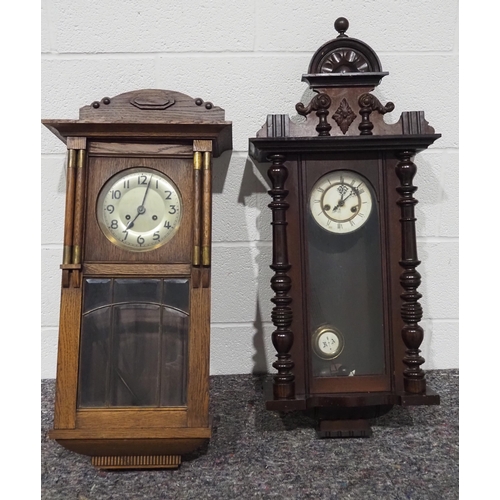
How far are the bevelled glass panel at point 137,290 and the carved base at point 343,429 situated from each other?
0.40m

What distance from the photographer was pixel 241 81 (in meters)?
0.95

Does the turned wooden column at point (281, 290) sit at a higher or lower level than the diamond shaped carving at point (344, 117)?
lower

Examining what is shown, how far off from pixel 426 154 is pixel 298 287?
1.51 feet

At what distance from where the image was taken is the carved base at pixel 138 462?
0.75 m

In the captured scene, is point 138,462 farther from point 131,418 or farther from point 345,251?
point 345,251

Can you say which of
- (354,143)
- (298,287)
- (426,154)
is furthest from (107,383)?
(426,154)

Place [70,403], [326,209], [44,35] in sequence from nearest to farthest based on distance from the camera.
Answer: [70,403] → [326,209] → [44,35]

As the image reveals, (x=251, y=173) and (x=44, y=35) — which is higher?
(x=44, y=35)

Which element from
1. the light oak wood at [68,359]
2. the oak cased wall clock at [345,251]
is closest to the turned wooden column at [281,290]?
the oak cased wall clock at [345,251]

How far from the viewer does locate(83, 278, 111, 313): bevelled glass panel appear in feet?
2.39

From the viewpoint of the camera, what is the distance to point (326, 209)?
32.2 inches

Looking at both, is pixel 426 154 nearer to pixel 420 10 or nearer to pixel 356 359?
pixel 420 10

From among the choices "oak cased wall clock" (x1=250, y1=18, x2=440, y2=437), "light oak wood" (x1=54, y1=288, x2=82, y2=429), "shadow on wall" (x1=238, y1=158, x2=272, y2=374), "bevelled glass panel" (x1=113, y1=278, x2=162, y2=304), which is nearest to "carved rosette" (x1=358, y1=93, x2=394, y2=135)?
"oak cased wall clock" (x1=250, y1=18, x2=440, y2=437)

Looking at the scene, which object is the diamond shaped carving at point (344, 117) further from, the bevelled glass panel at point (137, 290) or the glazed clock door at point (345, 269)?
the bevelled glass panel at point (137, 290)
